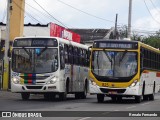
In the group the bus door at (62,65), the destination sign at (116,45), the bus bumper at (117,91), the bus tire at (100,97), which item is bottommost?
the bus tire at (100,97)

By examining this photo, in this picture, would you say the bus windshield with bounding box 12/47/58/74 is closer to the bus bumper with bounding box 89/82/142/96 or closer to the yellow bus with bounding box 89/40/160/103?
the yellow bus with bounding box 89/40/160/103

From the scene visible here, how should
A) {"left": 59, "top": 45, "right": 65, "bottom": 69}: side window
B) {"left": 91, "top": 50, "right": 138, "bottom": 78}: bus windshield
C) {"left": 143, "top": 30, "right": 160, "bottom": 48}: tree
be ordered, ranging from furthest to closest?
{"left": 143, "top": 30, "right": 160, "bottom": 48}: tree < {"left": 59, "top": 45, "right": 65, "bottom": 69}: side window < {"left": 91, "top": 50, "right": 138, "bottom": 78}: bus windshield

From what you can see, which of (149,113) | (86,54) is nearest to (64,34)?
(86,54)

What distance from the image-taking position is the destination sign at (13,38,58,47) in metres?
27.9

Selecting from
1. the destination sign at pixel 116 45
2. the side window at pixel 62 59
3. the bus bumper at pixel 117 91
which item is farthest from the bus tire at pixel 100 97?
the destination sign at pixel 116 45

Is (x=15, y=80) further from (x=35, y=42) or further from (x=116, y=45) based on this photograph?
(x=116, y=45)

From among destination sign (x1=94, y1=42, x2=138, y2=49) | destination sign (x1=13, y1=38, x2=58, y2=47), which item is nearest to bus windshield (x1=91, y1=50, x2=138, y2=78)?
destination sign (x1=94, y1=42, x2=138, y2=49)

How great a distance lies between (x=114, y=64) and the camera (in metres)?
27.2

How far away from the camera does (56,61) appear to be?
27.6m

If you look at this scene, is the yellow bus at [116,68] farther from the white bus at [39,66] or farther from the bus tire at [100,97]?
the white bus at [39,66]

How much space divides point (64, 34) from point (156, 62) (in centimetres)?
1947

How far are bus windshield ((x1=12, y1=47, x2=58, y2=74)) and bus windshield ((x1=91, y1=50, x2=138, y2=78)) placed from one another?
80.6 inches

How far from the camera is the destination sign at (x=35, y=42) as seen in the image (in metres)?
27.9

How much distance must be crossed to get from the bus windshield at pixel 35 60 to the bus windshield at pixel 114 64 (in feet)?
6.72
